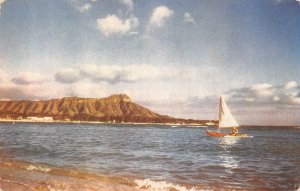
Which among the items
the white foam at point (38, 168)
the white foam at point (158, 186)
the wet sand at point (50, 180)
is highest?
the white foam at point (38, 168)

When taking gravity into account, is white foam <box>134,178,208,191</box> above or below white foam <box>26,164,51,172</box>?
below

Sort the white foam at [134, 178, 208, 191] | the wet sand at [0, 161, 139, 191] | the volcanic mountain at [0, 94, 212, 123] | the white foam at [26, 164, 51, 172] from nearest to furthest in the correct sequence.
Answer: the wet sand at [0, 161, 139, 191] → the white foam at [134, 178, 208, 191] → the white foam at [26, 164, 51, 172] → the volcanic mountain at [0, 94, 212, 123]

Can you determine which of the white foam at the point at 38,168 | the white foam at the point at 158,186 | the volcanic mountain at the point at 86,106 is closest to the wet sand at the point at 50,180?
the white foam at the point at 38,168

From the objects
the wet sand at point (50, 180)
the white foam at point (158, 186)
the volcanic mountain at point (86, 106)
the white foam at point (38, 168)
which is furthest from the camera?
the volcanic mountain at point (86, 106)

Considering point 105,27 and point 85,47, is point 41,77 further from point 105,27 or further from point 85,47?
point 105,27

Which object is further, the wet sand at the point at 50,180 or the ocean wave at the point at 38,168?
the ocean wave at the point at 38,168

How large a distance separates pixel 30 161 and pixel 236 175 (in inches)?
237

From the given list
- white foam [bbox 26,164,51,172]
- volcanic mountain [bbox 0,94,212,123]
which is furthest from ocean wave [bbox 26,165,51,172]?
volcanic mountain [bbox 0,94,212,123]

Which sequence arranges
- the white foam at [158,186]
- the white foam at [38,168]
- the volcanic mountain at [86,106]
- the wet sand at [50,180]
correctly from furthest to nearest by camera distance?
the volcanic mountain at [86,106]
the white foam at [38,168]
the white foam at [158,186]
the wet sand at [50,180]

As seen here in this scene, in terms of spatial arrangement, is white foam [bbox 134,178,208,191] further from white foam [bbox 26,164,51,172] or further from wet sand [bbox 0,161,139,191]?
white foam [bbox 26,164,51,172]

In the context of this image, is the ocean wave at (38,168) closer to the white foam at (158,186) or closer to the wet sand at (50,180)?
the wet sand at (50,180)

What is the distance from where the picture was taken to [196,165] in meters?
12.2

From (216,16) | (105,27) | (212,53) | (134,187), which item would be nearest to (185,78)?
(212,53)

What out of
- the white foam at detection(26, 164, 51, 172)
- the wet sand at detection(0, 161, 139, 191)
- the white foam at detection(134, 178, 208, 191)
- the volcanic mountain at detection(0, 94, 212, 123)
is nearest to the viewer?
the wet sand at detection(0, 161, 139, 191)
